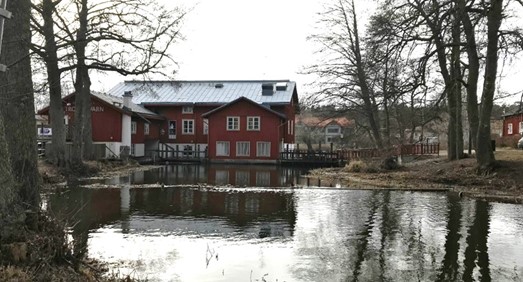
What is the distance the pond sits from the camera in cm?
795

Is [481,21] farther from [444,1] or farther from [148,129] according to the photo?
[148,129]

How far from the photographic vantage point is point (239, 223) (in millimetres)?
12320

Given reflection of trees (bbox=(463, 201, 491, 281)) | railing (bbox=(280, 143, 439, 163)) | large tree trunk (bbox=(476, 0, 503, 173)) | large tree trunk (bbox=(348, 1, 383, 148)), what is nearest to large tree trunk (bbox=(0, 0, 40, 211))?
reflection of trees (bbox=(463, 201, 491, 281))

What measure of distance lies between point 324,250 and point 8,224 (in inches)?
213

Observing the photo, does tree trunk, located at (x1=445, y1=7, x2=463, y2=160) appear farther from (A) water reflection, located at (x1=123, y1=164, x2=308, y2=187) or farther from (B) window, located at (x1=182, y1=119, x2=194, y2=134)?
(B) window, located at (x1=182, y1=119, x2=194, y2=134)

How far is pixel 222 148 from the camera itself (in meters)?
50.3

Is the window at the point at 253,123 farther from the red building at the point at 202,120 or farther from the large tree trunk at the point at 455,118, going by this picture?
the large tree trunk at the point at 455,118

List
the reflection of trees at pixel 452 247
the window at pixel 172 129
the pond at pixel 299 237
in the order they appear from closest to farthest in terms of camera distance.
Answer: the reflection of trees at pixel 452 247, the pond at pixel 299 237, the window at pixel 172 129

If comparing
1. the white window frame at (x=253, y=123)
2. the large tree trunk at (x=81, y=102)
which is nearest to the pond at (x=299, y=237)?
the large tree trunk at (x=81, y=102)

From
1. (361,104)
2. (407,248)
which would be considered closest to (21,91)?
(407,248)

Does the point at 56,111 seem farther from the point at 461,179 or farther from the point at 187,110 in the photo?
the point at 187,110

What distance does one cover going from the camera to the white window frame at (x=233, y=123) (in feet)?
165

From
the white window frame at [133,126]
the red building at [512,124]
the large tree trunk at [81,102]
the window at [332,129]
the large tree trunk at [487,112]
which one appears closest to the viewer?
the large tree trunk at [487,112]

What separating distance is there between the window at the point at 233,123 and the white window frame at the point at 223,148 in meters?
1.57
